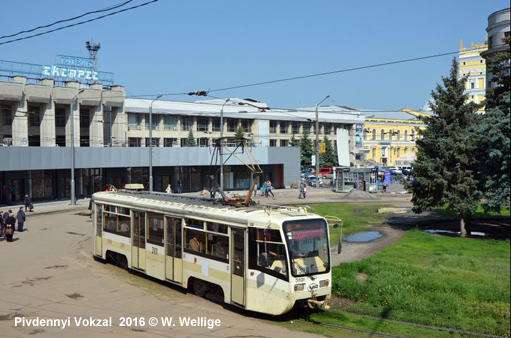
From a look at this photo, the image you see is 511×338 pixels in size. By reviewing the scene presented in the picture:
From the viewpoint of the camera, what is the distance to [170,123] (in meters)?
71.6

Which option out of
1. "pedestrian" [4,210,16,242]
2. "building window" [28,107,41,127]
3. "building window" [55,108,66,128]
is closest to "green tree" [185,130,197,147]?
"building window" [55,108,66,128]

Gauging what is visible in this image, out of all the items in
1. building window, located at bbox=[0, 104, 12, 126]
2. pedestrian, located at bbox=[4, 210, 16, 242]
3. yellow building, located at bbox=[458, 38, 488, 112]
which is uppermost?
yellow building, located at bbox=[458, 38, 488, 112]

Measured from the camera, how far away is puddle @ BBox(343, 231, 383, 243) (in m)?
25.8

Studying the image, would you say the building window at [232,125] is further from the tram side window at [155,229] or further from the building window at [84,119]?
the tram side window at [155,229]

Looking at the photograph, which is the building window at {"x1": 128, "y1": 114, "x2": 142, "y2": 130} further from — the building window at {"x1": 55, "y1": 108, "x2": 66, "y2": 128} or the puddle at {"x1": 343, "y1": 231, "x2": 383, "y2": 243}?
the puddle at {"x1": 343, "y1": 231, "x2": 383, "y2": 243}

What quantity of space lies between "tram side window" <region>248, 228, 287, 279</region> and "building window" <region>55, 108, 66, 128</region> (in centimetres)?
4323

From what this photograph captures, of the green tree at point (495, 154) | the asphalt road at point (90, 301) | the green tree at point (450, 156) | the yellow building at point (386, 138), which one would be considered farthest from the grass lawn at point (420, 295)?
the yellow building at point (386, 138)

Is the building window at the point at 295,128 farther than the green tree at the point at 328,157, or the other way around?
the green tree at the point at 328,157

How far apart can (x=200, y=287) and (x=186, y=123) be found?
5894 cm

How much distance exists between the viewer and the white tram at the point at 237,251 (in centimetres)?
1321

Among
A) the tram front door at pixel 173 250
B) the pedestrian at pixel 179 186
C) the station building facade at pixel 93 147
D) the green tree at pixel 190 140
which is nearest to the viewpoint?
the tram front door at pixel 173 250

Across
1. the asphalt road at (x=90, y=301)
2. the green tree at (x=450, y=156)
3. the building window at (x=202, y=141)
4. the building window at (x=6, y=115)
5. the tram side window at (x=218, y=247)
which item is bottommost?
the asphalt road at (x=90, y=301)

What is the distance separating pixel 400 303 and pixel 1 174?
37.1 meters

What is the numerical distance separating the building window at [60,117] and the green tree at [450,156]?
36.5 metres
